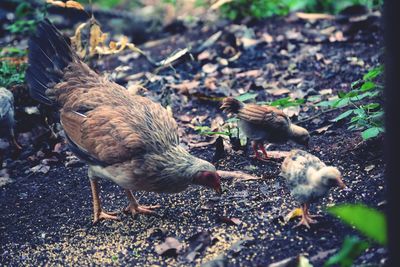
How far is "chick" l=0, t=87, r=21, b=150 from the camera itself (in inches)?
224

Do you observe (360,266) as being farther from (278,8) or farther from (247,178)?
(278,8)

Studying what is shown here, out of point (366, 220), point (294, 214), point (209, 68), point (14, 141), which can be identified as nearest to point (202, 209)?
point (294, 214)

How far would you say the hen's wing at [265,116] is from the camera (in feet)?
16.0

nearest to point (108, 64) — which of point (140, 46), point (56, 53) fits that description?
point (140, 46)

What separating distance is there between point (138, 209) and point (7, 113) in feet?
7.05

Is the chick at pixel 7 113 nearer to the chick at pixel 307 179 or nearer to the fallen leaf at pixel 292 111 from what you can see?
the fallen leaf at pixel 292 111

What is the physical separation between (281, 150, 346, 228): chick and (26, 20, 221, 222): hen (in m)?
0.63

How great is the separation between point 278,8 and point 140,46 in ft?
7.71

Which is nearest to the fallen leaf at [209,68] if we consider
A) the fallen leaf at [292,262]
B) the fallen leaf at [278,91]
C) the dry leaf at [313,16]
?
the fallen leaf at [278,91]

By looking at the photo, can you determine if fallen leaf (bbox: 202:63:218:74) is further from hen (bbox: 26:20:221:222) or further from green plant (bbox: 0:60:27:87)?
hen (bbox: 26:20:221:222)

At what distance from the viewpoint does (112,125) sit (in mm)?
4273

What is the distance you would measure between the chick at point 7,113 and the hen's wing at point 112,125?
1.22 m

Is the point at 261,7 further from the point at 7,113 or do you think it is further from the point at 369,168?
the point at 369,168

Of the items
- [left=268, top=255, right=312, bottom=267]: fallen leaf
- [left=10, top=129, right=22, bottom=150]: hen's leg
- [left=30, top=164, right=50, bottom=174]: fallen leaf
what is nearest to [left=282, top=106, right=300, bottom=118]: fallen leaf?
[left=30, top=164, right=50, bottom=174]: fallen leaf
